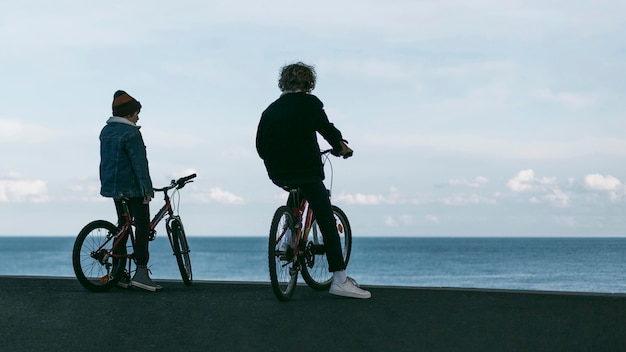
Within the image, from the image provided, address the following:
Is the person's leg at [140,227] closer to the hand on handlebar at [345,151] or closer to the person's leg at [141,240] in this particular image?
the person's leg at [141,240]

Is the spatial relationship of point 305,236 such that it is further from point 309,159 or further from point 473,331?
point 473,331

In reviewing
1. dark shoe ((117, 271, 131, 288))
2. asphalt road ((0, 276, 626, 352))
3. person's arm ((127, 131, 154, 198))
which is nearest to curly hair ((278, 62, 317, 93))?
person's arm ((127, 131, 154, 198))

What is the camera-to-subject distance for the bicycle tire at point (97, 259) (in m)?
8.01

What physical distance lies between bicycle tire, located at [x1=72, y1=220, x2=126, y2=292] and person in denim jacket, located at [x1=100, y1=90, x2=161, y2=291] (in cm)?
19

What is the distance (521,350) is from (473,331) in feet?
2.08

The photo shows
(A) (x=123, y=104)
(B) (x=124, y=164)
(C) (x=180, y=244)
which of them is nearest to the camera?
(B) (x=124, y=164)

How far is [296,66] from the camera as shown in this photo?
7.42 metres

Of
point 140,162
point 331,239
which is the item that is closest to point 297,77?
point 331,239

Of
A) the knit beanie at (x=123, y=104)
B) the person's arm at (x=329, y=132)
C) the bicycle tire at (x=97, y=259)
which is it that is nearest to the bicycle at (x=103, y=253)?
the bicycle tire at (x=97, y=259)

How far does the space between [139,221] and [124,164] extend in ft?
2.01

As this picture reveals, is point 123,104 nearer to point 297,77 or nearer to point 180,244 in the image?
point 180,244

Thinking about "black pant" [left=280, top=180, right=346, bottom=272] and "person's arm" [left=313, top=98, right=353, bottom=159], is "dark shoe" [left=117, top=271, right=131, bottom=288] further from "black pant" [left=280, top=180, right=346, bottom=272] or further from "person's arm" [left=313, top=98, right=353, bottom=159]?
"person's arm" [left=313, top=98, right=353, bottom=159]

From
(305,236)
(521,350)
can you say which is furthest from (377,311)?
(521,350)

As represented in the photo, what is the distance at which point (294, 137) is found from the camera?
7289mm
